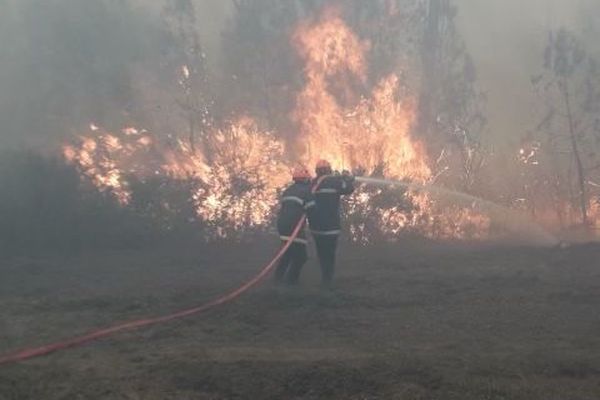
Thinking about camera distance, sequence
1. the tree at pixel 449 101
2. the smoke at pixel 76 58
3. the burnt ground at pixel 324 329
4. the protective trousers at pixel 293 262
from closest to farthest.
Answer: the burnt ground at pixel 324 329 → the protective trousers at pixel 293 262 → the smoke at pixel 76 58 → the tree at pixel 449 101

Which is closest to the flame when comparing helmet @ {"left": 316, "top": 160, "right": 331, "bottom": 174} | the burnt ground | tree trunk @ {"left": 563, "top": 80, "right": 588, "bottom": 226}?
tree trunk @ {"left": 563, "top": 80, "right": 588, "bottom": 226}

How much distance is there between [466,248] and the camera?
38.7 ft

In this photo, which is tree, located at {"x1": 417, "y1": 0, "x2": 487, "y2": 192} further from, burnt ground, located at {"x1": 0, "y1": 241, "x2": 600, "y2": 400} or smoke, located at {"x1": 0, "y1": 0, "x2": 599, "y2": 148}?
burnt ground, located at {"x1": 0, "y1": 241, "x2": 600, "y2": 400}

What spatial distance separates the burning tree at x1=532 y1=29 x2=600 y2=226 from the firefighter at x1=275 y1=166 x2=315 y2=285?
8.18 m

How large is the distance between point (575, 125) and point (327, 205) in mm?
8633

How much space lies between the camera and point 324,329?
21.0ft

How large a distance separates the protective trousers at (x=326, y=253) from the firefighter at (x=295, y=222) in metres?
0.24

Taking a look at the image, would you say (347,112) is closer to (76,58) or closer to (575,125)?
(575,125)

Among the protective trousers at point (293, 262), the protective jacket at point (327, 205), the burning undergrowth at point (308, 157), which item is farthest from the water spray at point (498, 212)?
the protective trousers at point (293, 262)

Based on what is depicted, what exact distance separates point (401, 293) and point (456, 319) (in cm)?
137

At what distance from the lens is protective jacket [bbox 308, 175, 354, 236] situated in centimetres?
847

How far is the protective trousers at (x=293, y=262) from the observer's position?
8352 mm

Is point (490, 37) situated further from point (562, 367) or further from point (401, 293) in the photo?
point (562, 367)

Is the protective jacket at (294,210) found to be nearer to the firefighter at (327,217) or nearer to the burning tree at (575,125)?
the firefighter at (327,217)
